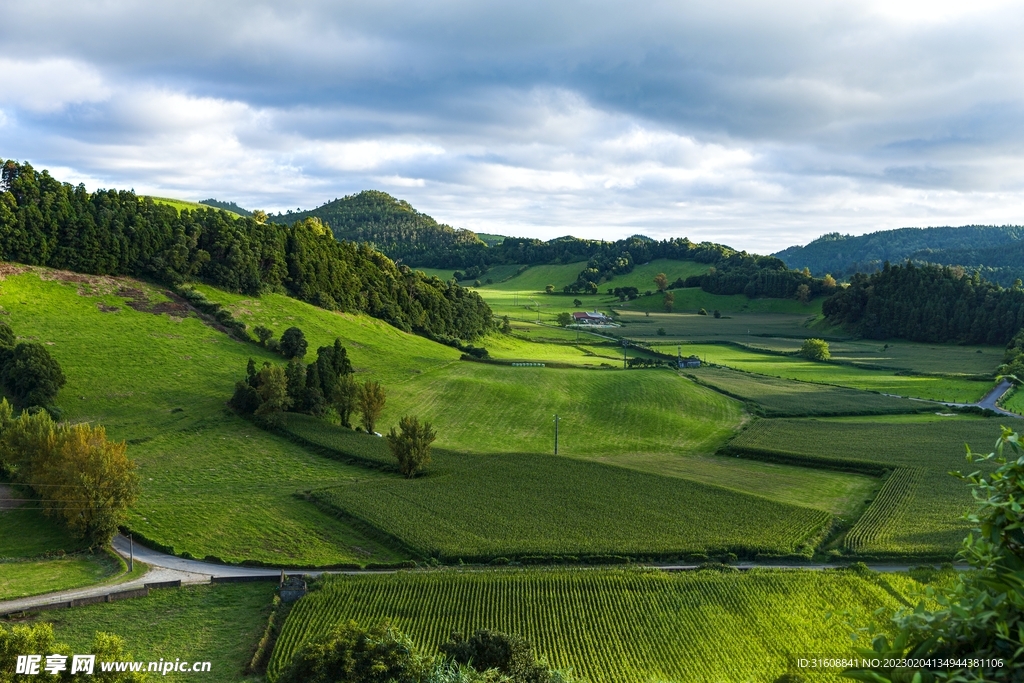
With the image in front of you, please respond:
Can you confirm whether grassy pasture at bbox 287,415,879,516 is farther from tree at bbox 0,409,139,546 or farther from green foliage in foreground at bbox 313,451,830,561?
tree at bbox 0,409,139,546

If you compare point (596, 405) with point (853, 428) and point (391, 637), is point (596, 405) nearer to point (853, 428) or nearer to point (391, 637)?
point (853, 428)

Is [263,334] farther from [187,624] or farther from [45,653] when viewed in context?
[45,653]

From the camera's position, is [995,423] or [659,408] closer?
[995,423]

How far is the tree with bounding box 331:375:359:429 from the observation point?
77.9 metres

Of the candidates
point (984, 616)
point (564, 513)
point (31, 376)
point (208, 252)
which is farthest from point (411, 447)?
point (208, 252)

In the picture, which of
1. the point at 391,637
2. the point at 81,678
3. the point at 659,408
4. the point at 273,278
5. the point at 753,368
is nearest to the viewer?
the point at 81,678

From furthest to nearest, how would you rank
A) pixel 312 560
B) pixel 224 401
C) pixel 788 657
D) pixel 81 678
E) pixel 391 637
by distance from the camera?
1. pixel 224 401
2. pixel 312 560
3. pixel 788 657
4. pixel 391 637
5. pixel 81 678

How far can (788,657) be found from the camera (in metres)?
31.4

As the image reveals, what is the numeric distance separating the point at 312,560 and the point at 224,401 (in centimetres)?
3861

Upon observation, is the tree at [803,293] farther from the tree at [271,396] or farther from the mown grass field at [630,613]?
the mown grass field at [630,613]

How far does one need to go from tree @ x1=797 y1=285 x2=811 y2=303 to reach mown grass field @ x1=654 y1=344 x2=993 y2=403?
55.1m

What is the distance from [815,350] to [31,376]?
4802 inches

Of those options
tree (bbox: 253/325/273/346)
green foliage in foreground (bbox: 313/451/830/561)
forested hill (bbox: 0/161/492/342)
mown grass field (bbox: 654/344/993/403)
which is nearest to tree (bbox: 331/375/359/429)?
green foliage in foreground (bbox: 313/451/830/561)

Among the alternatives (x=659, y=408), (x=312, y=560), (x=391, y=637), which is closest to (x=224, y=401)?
(x=312, y=560)
